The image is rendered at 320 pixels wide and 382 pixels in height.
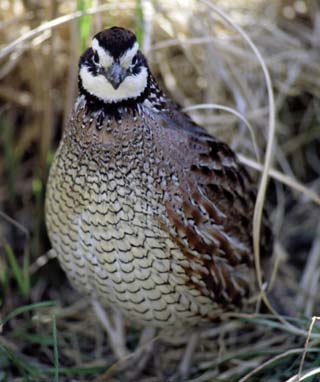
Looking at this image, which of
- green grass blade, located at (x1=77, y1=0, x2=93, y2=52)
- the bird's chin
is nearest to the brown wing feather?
the bird's chin

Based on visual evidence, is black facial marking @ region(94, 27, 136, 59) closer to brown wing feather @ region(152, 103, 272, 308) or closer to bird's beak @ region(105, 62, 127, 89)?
bird's beak @ region(105, 62, 127, 89)

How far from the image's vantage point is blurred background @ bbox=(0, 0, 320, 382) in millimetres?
3672

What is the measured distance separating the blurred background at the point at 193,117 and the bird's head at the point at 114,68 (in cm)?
63

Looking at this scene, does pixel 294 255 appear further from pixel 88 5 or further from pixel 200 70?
pixel 88 5

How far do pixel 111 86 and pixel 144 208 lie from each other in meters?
0.47

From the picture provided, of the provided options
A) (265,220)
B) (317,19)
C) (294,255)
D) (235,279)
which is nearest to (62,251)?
(235,279)

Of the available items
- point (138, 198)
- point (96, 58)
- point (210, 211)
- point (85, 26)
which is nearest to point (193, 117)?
point (85, 26)

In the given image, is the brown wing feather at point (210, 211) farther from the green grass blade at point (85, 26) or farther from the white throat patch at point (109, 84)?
the green grass blade at point (85, 26)

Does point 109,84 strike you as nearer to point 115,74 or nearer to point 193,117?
point 115,74

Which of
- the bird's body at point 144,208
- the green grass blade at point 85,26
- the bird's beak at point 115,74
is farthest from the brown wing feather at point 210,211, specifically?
the green grass blade at point 85,26

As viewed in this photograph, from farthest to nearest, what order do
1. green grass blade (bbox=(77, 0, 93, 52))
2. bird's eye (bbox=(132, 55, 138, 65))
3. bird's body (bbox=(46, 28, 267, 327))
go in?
green grass blade (bbox=(77, 0, 93, 52)) < bird's body (bbox=(46, 28, 267, 327)) < bird's eye (bbox=(132, 55, 138, 65))

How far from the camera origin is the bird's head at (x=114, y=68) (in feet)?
8.73

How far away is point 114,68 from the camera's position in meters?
2.65

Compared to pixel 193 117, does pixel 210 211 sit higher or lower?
lower
